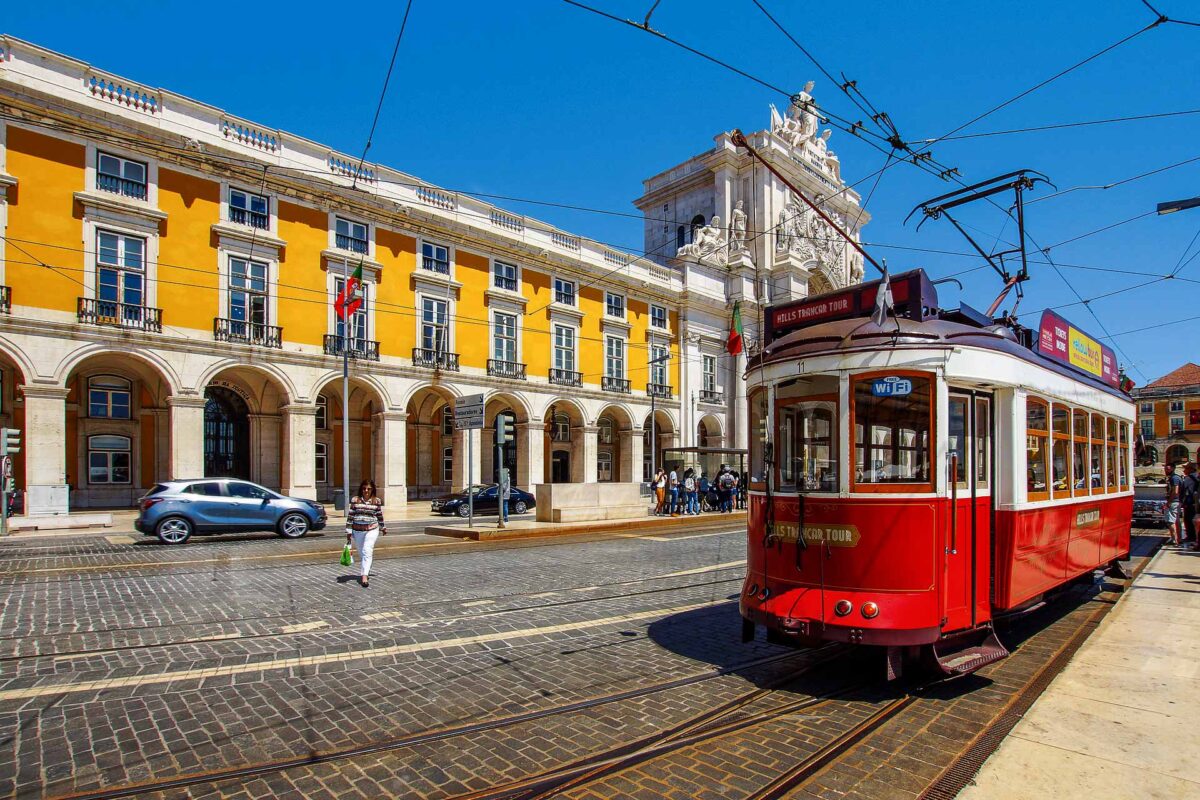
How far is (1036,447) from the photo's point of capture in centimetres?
650

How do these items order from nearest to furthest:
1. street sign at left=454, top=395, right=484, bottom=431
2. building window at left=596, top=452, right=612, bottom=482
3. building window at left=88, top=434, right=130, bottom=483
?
street sign at left=454, top=395, right=484, bottom=431 < building window at left=88, top=434, right=130, bottom=483 < building window at left=596, top=452, right=612, bottom=482

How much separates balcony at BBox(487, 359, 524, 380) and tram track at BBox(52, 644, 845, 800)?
Answer: 86.5 feet

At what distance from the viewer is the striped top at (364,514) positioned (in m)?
10.3

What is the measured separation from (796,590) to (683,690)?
1.24 m

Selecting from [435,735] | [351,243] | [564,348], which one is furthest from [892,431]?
[564,348]

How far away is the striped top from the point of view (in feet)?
33.7

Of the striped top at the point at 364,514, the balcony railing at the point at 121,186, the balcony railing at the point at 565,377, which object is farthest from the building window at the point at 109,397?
the striped top at the point at 364,514

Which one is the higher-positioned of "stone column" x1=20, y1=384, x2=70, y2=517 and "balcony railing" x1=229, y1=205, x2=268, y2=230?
"balcony railing" x1=229, y1=205, x2=268, y2=230

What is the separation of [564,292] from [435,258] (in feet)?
24.5

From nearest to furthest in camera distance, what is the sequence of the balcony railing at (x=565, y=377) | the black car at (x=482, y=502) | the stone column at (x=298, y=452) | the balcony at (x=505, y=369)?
the stone column at (x=298, y=452) < the black car at (x=482, y=502) < the balcony at (x=505, y=369) < the balcony railing at (x=565, y=377)

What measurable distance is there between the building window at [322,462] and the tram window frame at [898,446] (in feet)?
97.3

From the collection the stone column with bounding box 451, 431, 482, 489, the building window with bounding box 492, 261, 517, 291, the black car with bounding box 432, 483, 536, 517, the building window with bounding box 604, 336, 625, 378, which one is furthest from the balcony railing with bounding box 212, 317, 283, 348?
the building window with bounding box 604, 336, 625, 378

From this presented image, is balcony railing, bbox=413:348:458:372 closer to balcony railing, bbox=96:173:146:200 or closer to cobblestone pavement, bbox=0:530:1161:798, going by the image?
balcony railing, bbox=96:173:146:200

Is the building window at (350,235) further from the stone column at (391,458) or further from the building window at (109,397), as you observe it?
the building window at (109,397)
